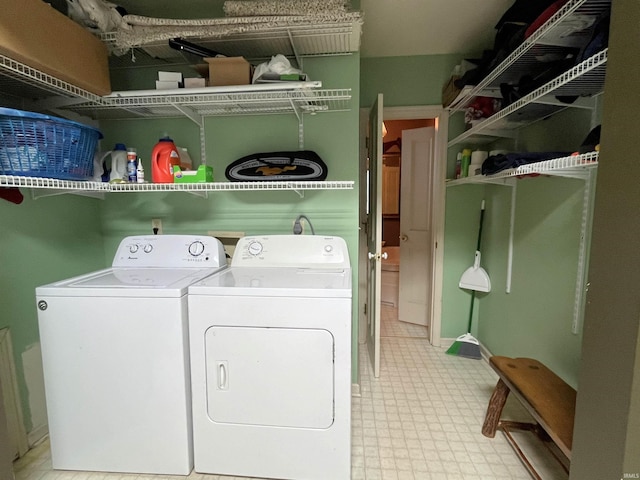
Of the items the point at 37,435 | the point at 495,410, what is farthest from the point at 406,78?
the point at 37,435

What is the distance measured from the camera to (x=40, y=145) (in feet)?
4.18

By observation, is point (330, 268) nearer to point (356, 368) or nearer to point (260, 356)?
point (260, 356)

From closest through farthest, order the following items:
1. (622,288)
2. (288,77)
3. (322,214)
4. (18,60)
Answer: (622,288), (18,60), (288,77), (322,214)

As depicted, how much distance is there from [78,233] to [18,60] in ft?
3.49

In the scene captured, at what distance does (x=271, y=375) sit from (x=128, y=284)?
30.8 inches

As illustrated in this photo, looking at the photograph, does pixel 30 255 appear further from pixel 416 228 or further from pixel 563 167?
pixel 416 228

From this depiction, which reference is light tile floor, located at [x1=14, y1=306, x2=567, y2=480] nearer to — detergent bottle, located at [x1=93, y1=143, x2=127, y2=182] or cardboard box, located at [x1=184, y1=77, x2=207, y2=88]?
detergent bottle, located at [x1=93, y1=143, x2=127, y2=182]

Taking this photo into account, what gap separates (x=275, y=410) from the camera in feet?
4.42

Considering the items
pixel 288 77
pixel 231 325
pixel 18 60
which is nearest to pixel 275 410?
pixel 231 325

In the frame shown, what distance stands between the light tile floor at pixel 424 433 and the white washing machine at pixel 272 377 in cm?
23

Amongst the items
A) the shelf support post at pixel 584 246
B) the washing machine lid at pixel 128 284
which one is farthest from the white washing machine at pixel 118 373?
the shelf support post at pixel 584 246

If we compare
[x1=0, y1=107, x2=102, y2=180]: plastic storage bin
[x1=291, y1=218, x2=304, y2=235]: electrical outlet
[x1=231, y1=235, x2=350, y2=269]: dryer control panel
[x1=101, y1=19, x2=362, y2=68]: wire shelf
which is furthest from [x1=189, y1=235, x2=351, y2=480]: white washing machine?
[x1=101, y1=19, x2=362, y2=68]: wire shelf

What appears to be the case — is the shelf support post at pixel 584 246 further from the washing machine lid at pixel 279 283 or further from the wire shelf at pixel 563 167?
the washing machine lid at pixel 279 283

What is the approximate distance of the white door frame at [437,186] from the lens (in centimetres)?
259
